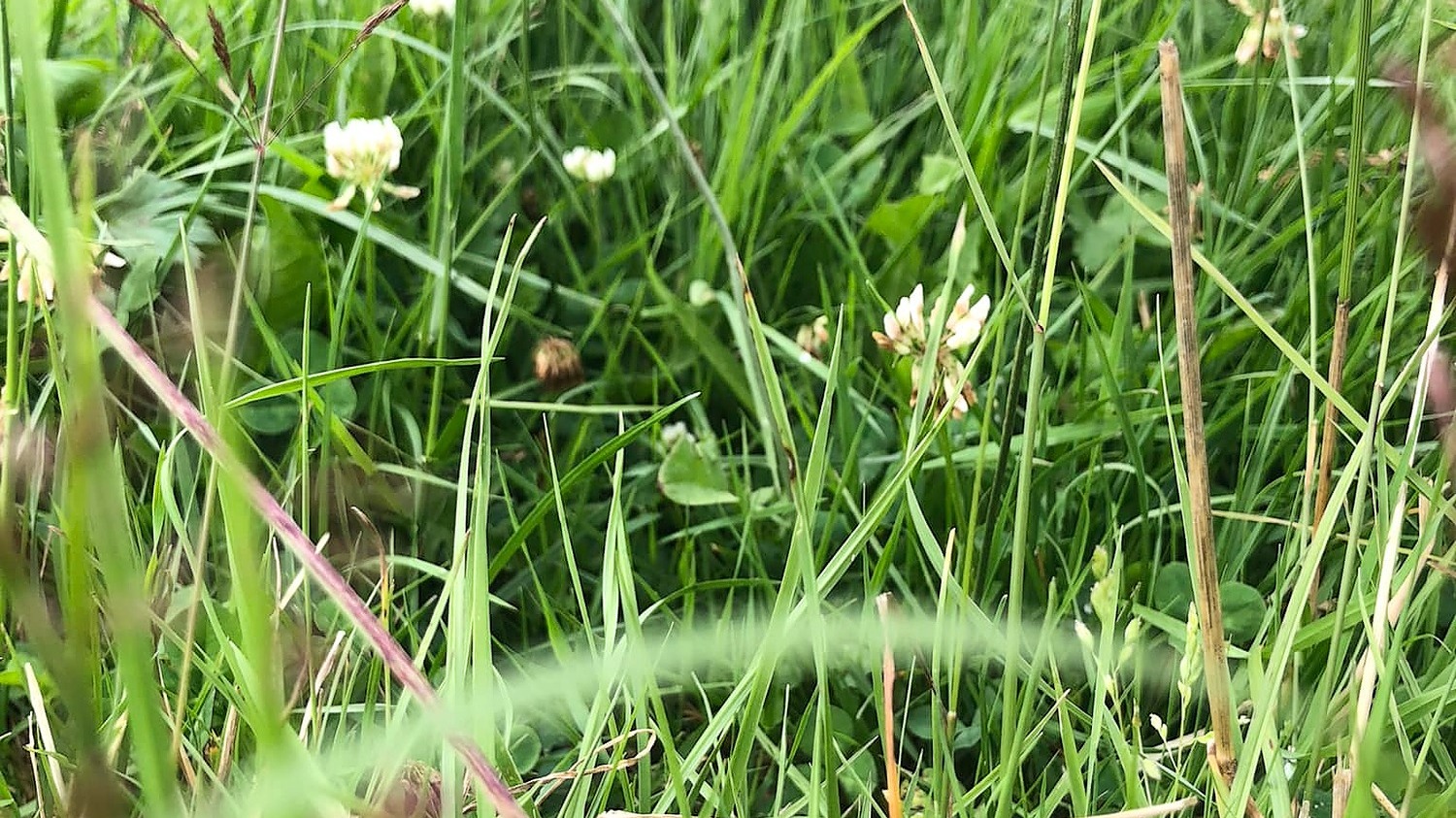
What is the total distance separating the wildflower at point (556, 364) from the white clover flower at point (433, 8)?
0.47m

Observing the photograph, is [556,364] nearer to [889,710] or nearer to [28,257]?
[28,257]

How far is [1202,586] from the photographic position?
517 millimetres

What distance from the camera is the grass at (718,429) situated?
0.53 metres

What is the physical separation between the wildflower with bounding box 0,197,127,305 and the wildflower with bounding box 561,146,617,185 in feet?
1.49

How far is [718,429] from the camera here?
41.7 inches

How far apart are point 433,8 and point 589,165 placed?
0.30 metres

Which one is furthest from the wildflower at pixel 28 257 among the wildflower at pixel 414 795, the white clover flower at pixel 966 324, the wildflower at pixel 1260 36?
the wildflower at pixel 1260 36

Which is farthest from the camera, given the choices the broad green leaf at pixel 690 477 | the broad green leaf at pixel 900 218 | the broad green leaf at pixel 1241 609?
the broad green leaf at pixel 900 218

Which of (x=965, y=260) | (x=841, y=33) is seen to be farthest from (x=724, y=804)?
(x=841, y=33)

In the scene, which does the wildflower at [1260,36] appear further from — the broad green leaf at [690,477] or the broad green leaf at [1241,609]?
the broad green leaf at [690,477]

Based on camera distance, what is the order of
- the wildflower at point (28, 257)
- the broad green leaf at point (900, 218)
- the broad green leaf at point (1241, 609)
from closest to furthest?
1. the wildflower at point (28, 257)
2. the broad green leaf at point (1241, 609)
3. the broad green leaf at point (900, 218)

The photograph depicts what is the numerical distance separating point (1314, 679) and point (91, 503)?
744 mm

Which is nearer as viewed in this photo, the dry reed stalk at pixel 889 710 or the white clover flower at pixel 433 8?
the dry reed stalk at pixel 889 710

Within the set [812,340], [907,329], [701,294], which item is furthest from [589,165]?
[907,329]
